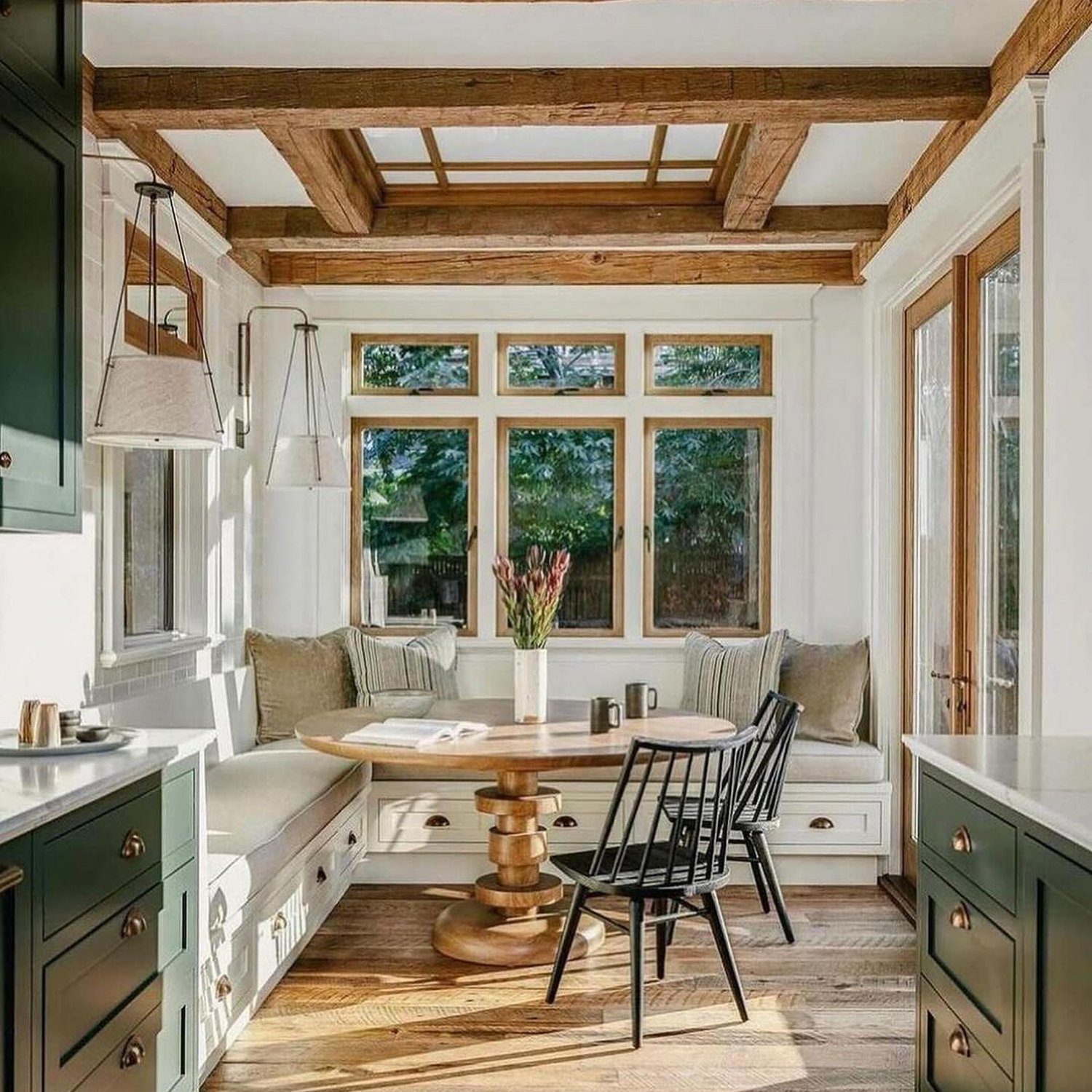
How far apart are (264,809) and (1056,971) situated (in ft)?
8.05

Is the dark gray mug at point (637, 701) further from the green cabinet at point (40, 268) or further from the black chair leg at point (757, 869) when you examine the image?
the green cabinet at point (40, 268)

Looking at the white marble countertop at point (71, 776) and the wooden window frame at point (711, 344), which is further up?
the wooden window frame at point (711, 344)

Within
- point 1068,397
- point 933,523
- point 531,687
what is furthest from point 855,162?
point 531,687

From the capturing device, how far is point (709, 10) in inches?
115

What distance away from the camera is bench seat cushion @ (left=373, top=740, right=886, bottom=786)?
4676mm

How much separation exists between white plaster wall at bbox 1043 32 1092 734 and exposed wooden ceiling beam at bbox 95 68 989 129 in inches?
17.3

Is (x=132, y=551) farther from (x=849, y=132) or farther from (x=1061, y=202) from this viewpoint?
(x=1061, y=202)

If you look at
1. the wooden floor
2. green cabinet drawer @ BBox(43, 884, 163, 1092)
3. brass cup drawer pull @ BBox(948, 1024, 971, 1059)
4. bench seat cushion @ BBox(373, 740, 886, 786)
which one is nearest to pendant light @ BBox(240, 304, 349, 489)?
bench seat cushion @ BBox(373, 740, 886, 786)

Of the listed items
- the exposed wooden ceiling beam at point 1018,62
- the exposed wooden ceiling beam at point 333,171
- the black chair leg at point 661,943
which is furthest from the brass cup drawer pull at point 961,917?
the exposed wooden ceiling beam at point 333,171

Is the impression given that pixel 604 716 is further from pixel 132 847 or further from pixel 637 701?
pixel 132 847

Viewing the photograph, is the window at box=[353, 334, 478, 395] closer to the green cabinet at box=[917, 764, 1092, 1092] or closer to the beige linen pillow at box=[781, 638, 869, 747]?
the beige linen pillow at box=[781, 638, 869, 747]

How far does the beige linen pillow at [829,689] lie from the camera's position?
489cm

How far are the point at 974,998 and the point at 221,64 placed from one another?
9.85 feet

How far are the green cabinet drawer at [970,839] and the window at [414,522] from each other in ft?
10.6
